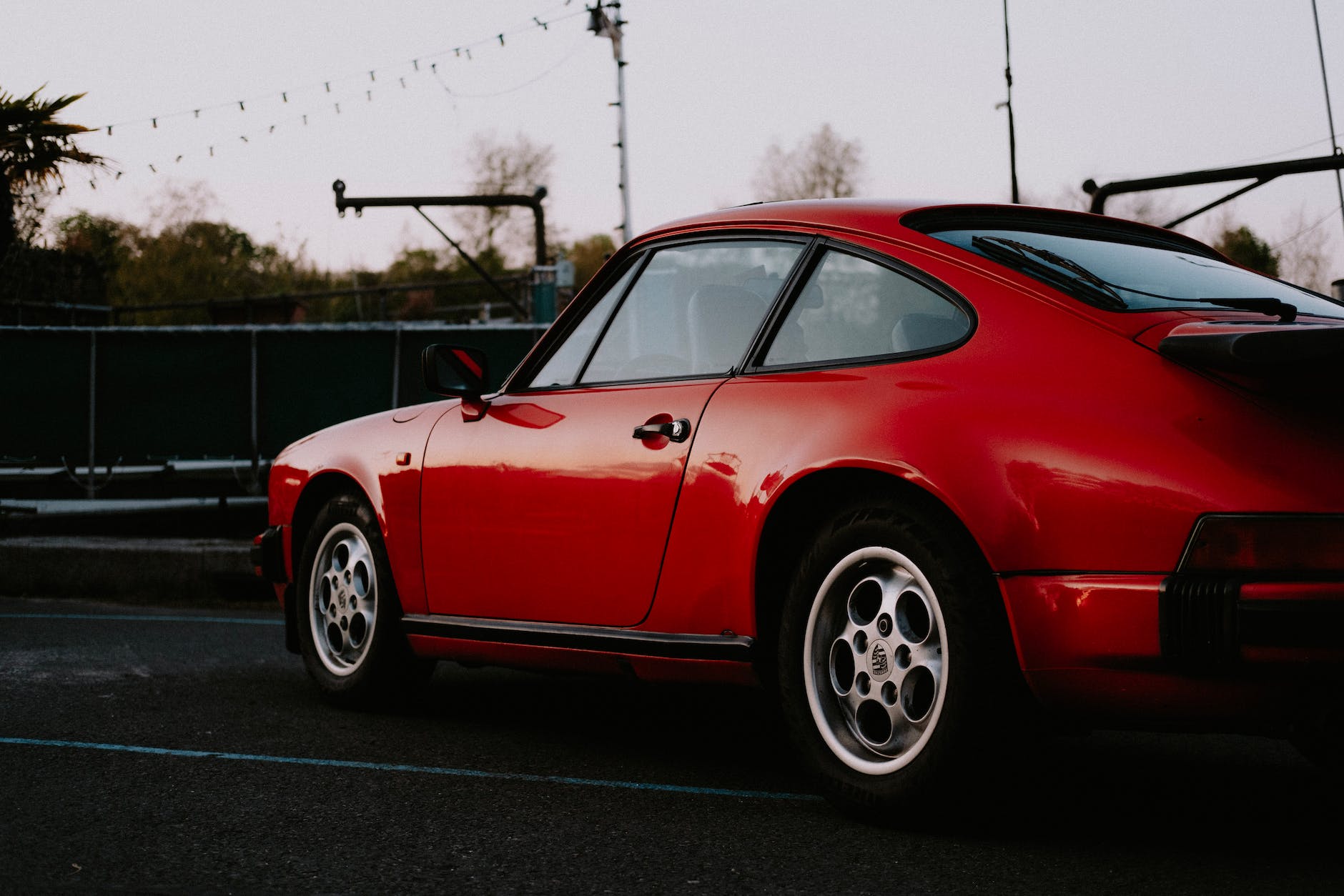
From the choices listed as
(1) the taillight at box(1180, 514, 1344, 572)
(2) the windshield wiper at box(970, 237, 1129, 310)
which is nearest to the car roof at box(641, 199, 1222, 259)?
(2) the windshield wiper at box(970, 237, 1129, 310)

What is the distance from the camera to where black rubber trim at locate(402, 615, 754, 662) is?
394cm

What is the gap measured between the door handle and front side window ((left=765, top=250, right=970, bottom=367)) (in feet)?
0.91

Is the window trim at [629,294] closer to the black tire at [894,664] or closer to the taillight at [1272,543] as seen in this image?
the black tire at [894,664]

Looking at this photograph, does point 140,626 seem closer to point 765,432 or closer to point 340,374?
point 765,432

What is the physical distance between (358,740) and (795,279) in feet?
6.63

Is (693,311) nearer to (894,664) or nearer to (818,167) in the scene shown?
(894,664)

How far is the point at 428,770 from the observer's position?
4352 mm

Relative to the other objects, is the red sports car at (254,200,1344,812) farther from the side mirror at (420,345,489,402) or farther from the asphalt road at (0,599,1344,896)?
the asphalt road at (0,599,1344,896)

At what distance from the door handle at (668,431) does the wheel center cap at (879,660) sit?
0.83 meters

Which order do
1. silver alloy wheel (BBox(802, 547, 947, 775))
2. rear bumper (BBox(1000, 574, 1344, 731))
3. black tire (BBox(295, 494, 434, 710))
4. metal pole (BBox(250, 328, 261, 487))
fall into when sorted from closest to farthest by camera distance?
rear bumper (BBox(1000, 574, 1344, 731)), silver alloy wheel (BBox(802, 547, 947, 775)), black tire (BBox(295, 494, 434, 710)), metal pole (BBox(250, 328, 261, 487))

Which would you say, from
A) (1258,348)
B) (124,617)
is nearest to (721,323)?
→ (1258,348)

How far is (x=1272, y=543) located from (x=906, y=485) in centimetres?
84

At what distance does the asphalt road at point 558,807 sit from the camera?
318cm

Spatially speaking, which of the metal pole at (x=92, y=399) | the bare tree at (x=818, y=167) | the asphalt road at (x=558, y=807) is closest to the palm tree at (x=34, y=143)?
the metal pole at (x=92, y=399)
